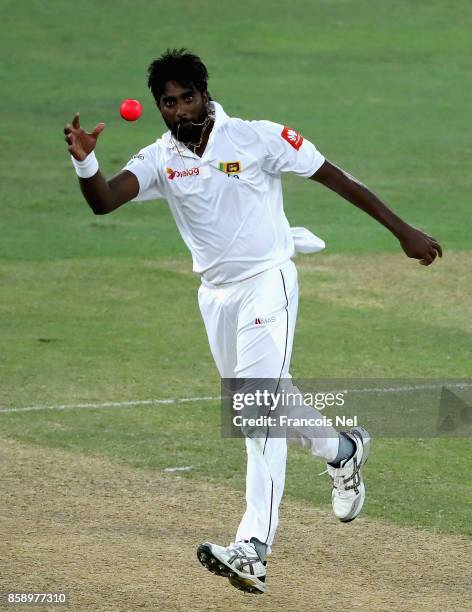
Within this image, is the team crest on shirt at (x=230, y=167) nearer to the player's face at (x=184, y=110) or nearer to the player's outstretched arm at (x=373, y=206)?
the player's face at (x=184, y=110)

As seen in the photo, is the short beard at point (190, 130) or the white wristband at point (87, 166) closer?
the white wristband at point (87, 166)

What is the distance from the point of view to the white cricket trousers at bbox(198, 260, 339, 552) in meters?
7.25

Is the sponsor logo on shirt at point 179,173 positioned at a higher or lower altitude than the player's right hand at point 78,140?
lower

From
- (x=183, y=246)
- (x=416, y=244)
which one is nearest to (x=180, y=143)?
(x=416, y=244)

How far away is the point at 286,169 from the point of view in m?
7.60

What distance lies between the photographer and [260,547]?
712 centimetres

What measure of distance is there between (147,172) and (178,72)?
0.55 metres

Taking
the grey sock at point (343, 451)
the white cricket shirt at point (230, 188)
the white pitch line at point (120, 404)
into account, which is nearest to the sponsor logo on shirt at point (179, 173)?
the white cricket shirt at point (230, 188)

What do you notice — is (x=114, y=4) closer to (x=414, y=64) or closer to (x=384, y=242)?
(x=414, y=64)

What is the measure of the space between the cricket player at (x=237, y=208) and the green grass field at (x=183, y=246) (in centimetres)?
163

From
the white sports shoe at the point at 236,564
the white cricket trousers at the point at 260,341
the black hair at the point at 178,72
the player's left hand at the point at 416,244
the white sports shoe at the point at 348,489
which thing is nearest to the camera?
the white sports shoe at the point at 236,564

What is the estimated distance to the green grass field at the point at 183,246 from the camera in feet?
33.1

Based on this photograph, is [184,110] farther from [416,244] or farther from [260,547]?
[260,547]

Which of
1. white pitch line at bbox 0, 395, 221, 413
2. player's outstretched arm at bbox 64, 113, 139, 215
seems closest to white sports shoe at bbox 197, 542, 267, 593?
player's outstretched arm at bbox 64, 113, 139, 215
